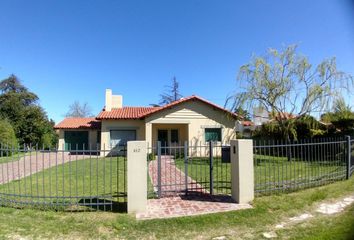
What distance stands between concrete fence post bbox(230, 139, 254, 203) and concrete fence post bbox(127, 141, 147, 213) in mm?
2393

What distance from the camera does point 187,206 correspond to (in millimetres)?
6680

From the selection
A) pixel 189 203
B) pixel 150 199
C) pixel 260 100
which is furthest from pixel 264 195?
pixel 260 100

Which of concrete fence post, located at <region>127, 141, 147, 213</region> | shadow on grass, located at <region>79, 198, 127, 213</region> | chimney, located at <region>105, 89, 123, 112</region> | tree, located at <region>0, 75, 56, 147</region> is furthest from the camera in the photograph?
tree, located at <region>0, 75, 56, 147</region>

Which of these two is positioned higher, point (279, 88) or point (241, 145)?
point (279, 88)

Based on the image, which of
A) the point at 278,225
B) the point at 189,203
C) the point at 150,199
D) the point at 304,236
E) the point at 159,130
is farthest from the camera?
the point at 159,130

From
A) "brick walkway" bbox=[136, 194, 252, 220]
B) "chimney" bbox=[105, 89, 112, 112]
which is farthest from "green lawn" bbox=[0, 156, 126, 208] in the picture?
"chimney" bbox=[105, 89, 112, 112]

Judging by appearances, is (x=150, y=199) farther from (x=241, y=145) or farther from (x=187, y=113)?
(x=187, y=113)

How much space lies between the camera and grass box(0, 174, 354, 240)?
16.6 feet

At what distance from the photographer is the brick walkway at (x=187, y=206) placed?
20.0 feet

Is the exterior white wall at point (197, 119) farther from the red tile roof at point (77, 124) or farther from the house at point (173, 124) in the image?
the red tile roof at point (77, 124)

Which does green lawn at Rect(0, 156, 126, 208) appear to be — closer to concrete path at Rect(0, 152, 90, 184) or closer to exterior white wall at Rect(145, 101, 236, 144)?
concrete path at Rect(0, 152, 90, 184)

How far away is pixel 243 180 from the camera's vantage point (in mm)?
6949

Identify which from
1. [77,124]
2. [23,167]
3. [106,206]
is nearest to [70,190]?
[106,206]

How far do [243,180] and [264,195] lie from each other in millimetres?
988
